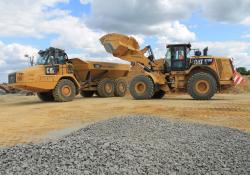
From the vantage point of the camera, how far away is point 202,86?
17359 mm

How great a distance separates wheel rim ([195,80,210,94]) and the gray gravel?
9548 millimetres

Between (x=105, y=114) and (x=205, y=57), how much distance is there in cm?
622

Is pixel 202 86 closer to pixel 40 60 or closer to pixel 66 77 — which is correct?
pixel 66 77

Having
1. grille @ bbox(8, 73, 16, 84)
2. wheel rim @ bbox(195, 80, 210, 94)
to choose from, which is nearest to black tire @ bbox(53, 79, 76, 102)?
Answer: grille @ bbox(8, 73, 16, 84)

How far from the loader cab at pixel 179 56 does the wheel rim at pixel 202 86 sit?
1.15m

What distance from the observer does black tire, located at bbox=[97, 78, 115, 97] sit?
856 inches

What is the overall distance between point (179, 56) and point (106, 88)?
5.27 metres

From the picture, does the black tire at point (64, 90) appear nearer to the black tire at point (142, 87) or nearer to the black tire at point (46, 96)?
A: the black tire at point (46, 96)

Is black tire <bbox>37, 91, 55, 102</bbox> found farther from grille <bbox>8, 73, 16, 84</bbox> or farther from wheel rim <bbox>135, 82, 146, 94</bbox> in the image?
wheel rim <bbox>135, 82, 146, 94</bbox>

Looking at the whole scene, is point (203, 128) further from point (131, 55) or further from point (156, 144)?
point (131, 55)

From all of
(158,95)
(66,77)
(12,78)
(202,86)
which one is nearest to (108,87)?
(158,95)

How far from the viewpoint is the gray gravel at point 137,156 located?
5.39m

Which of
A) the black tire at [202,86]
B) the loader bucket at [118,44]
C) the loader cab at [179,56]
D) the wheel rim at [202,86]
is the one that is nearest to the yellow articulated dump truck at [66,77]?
the loader bucket at [118,44]

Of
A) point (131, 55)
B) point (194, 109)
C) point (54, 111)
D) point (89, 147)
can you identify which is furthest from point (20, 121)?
point (131, 55)
